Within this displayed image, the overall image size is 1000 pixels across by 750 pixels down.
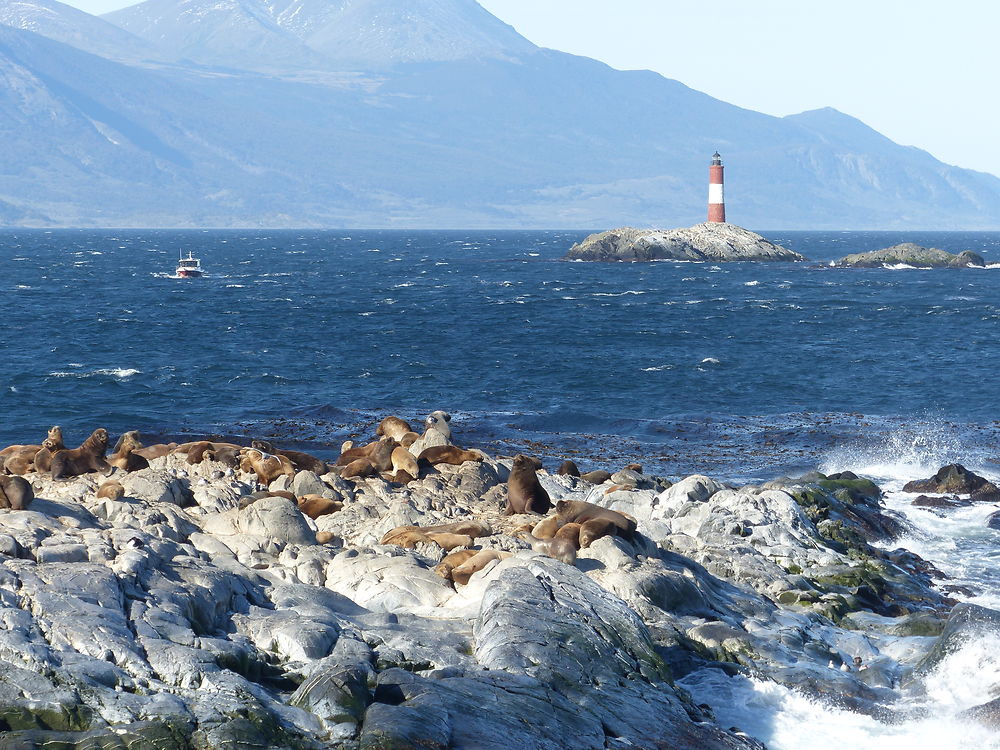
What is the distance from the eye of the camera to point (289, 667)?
1458 centimetres

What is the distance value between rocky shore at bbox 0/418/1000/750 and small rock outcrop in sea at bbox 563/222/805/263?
429 ft

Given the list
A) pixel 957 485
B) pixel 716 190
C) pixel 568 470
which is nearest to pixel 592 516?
pixel 568 470

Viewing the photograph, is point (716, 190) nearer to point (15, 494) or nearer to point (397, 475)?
point (397, 475)

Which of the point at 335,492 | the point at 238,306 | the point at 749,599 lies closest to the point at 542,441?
the point at 335,492

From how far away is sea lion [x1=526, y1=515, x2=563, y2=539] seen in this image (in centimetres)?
2072

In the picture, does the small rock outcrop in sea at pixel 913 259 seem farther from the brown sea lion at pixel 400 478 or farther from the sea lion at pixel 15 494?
the sea lion at pixel 15 494

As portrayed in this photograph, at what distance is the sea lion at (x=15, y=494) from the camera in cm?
1931

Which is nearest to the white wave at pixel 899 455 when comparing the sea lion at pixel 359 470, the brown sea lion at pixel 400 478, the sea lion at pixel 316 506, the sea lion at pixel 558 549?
the brown sea lion at pixel 400 478

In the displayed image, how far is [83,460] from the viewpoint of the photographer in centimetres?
2470

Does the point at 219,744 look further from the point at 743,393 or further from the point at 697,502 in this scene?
the point at 743,393

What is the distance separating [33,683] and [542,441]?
26.7 m

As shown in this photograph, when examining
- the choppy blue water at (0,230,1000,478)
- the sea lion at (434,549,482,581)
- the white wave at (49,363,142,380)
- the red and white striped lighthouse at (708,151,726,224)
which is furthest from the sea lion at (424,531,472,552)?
the red and white striped lighthouse at (708,151,726,224)

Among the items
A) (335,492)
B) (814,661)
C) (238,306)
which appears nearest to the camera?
(814,661)

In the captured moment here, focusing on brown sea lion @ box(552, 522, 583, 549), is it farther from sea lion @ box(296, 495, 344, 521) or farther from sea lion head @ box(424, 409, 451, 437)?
sea lion head @ box(424, 409, 451, 437)
